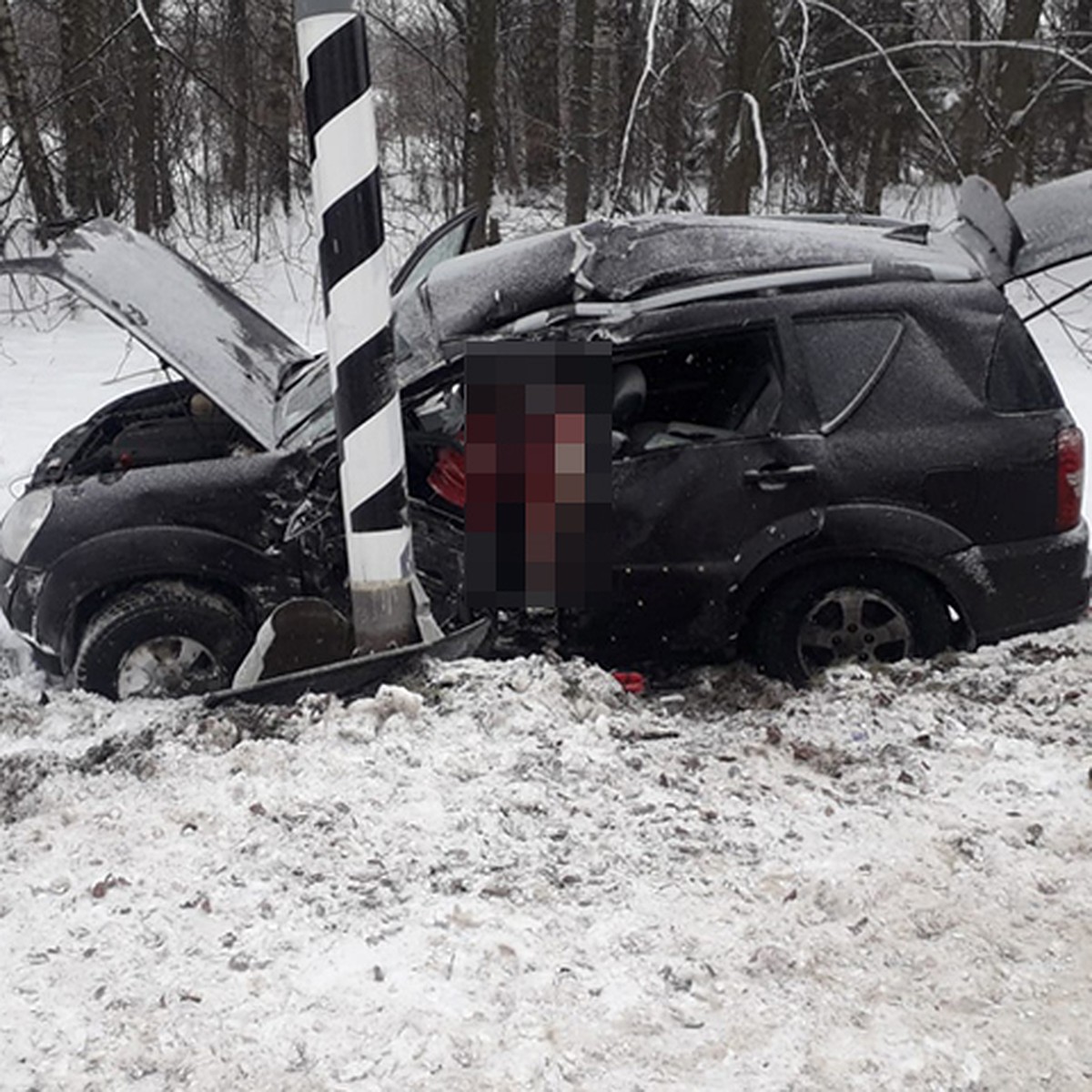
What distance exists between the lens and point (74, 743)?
377cm

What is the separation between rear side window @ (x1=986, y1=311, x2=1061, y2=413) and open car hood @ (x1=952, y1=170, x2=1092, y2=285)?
0.29 metres

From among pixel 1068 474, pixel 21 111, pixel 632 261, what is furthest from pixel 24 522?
pixel 21 111

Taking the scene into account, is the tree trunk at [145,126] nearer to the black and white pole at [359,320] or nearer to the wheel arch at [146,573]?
the wheel arch at [146,573]

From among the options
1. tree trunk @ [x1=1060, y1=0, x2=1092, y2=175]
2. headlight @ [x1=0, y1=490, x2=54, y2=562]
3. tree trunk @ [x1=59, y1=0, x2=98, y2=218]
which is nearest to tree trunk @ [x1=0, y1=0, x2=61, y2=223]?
tree trunk @ [x1=59, y1=0, x2=98, y2=218]

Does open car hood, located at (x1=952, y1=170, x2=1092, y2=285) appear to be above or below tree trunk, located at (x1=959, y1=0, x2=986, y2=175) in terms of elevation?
below

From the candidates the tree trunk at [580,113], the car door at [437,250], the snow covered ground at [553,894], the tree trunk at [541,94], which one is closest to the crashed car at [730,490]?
the snow covered ground at [553,894]

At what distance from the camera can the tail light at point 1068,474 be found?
4.54m

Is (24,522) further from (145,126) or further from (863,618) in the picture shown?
(145,126)

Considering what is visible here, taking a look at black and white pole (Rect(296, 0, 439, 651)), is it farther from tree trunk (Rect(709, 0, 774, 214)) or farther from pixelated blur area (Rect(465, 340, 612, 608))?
tree trunk (Rect(709, 0, 774, 214))

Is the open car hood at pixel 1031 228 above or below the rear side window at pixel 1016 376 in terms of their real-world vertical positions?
above

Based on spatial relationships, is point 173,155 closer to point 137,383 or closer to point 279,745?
point 137,383

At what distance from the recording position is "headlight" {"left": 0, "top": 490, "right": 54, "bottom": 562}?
4691mm

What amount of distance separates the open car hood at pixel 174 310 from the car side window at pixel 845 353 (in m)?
2.21

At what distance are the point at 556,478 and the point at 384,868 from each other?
6.20 ft
